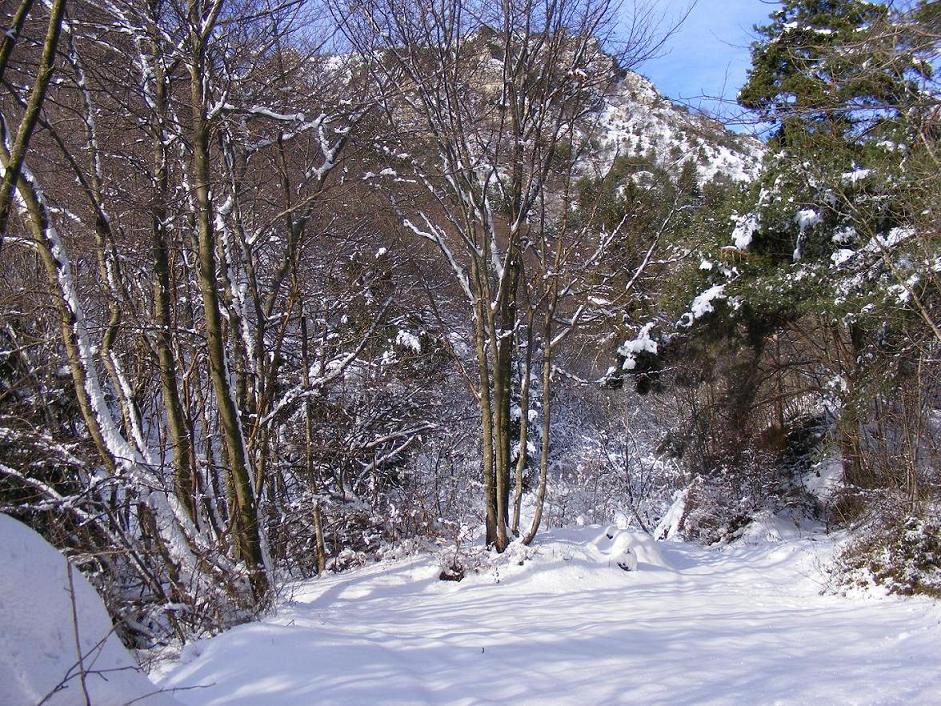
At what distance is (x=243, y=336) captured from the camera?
27.2 ft

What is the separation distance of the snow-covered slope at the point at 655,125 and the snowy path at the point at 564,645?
4185 mm

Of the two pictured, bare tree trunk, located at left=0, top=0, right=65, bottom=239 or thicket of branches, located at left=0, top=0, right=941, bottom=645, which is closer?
bare tree trunk, located at left=0, top=0, right=65, bottom=239

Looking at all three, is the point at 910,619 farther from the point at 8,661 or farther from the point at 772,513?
the point at 772,513

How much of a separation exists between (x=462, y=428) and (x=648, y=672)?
11261mm

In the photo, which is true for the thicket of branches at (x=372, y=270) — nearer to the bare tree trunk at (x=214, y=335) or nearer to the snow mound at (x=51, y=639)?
the bare tree trunk at (x=214, y=335)

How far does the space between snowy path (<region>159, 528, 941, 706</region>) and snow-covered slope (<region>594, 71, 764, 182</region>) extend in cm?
419

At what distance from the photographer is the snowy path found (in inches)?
121

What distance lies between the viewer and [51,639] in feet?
6.68

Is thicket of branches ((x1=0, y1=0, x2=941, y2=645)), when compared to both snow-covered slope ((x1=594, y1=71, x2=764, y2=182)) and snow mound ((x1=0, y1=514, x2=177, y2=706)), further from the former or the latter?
snow mound ((x1=0, y1=514, x2=177, y2=706))

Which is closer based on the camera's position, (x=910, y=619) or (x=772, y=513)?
(x=910, y=619)

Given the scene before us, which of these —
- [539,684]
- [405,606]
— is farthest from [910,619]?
[405,606]

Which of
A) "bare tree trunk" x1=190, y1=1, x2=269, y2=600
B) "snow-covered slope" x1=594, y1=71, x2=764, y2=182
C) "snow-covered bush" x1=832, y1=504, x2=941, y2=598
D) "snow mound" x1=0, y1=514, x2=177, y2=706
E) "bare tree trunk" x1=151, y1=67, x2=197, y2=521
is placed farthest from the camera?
"snow-covered slope" x1=594, y1=71, x2=764, y2=182

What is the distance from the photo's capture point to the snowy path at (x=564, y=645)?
3.07 m

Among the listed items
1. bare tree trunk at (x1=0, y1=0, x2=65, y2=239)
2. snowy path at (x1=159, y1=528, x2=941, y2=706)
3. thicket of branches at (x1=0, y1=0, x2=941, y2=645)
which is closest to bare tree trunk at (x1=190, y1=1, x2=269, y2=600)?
thicket of branches at (x1=0, y1=0, x2=941, y2=645)
